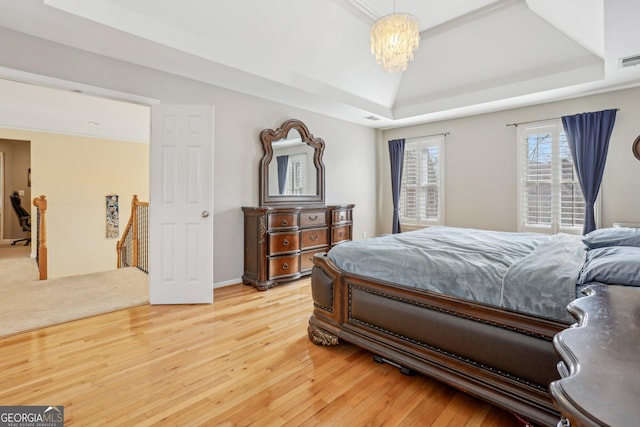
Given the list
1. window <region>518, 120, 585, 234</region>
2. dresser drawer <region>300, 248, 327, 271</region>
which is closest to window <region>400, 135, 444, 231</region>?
window <region>518, 120, 585, 234</region>

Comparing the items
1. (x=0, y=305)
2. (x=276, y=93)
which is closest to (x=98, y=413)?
(x=0, y=305)

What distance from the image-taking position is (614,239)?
2.10 meters

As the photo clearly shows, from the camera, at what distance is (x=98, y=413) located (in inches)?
67.7

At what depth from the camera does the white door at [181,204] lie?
3383mm

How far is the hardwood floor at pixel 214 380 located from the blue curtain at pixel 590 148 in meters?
3.52

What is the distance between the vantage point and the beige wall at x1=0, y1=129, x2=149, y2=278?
6391 millimetres

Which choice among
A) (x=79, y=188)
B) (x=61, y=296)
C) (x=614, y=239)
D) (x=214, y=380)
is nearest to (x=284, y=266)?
(x=214, y=380)

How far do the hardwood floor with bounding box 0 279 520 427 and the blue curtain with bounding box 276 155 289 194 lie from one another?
211cm

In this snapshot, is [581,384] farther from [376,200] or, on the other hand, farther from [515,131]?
[376,200]

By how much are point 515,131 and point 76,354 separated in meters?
5.64

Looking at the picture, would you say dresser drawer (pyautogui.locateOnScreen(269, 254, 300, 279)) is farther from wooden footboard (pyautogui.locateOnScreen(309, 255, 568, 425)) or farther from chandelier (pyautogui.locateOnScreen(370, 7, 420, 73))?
chandelier (pyautogui.locateOnScreen(370, 7, 420, 73))

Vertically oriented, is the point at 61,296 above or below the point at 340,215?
below

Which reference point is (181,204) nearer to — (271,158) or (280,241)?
(280,241)

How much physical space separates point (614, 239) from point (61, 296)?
5.08 m
